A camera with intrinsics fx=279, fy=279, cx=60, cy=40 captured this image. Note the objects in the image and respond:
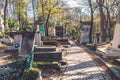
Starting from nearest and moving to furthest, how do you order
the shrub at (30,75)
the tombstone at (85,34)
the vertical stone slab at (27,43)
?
the shrub at (30,75) < the vertical stone slab at (27,43) < the tombstone at (85,34)

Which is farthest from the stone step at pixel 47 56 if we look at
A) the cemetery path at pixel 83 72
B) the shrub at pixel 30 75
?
the shrub at pixel 30 75

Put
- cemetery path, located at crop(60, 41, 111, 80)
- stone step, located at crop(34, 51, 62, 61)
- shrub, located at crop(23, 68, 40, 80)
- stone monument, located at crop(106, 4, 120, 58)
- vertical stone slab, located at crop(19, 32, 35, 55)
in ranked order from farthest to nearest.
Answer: vertical stone slab, located at crop(19, 32, 35, 55)
stone step, located at crop(34, 51, 62, 61)
stone monument, located at crop(106, 4, 120, 58)
cemetery path, located at crop(60, 41, 111, 80)
shrub, located at crop(23, 68, 40, 80)

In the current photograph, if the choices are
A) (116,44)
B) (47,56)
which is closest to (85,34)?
(47,56)

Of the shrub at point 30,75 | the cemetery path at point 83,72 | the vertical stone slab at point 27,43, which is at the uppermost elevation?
the vertical stone slab at point 27,43

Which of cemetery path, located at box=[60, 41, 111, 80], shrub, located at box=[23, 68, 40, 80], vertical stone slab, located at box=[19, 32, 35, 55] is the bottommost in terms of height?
cemetery path, located at box=[60, 41, 111, 80]

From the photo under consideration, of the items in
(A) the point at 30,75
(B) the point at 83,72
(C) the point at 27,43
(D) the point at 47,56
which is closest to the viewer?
(A) the point at 30,75

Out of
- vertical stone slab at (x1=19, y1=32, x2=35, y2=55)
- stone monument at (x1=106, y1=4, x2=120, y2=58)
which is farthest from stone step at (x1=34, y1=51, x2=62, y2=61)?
stone monument at (x1=106, y1=4, x2=120, y2=58)

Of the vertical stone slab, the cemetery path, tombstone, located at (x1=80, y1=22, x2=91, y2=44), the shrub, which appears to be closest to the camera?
the shrub

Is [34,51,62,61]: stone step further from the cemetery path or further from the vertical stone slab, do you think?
the vertical stone slab

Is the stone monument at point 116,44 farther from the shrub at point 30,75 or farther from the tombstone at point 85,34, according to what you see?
the tombstone at point 85,34

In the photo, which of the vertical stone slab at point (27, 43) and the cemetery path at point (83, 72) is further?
the vertical stone slab at point (27, 43)

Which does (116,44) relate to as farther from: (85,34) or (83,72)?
(85,34)

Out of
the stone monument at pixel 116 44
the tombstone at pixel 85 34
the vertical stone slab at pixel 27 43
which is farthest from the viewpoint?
the tombstone at pixel 85 34

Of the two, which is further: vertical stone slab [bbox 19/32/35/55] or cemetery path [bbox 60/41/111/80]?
vertical stone slab [bbox 19/32/35/55]
